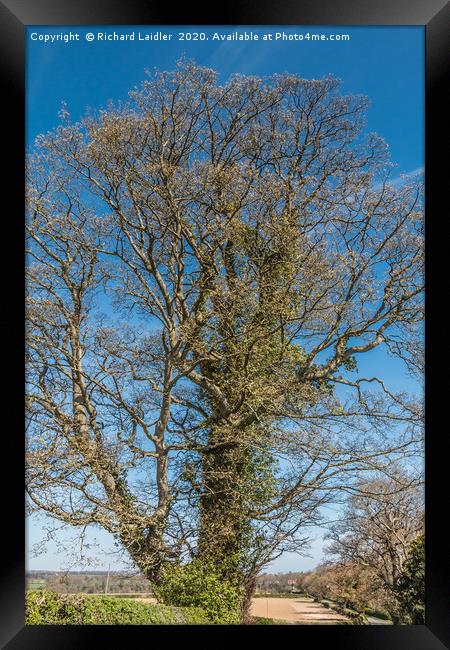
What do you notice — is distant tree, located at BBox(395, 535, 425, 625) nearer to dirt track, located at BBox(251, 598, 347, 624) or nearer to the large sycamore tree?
dirt track, located at BBox(251, 598, 347, 624)

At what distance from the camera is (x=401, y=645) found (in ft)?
16.8

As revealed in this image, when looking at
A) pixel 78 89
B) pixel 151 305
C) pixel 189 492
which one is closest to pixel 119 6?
pixel 78 89

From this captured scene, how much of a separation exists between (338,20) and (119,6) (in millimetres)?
1996

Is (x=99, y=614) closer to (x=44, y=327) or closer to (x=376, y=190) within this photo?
(x=44, y=327)

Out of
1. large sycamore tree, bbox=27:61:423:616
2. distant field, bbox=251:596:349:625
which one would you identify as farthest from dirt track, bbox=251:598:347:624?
large sycamore tree, bbox=27:61:423:616

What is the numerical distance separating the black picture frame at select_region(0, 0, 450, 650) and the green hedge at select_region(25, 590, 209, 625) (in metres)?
0.17

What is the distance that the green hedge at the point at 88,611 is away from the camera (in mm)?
5531

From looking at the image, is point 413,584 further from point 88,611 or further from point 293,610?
point 88,611

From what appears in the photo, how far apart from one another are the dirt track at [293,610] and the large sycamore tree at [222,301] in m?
0.52

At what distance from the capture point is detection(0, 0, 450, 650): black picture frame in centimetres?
504
